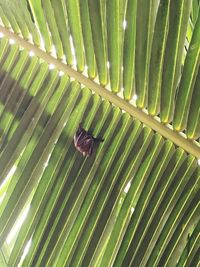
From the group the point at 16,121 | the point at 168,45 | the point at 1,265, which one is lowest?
the point at 1,265

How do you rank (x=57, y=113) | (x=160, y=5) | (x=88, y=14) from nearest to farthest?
1. (x=160, y=5)
2. (x=88, y=14)
3. (x=57, y=113)

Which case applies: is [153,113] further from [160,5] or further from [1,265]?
[1,265]

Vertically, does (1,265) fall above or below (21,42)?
below

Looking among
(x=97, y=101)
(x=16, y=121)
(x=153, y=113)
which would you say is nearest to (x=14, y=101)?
(x=16, y=121)

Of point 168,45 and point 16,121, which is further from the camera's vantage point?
point 16,121

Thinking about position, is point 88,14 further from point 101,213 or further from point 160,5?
point 101,213

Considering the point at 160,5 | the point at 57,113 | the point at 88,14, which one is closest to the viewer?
the point at 160,5
